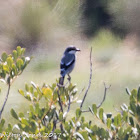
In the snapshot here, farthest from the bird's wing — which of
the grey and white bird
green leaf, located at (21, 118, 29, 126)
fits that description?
green leaf, located at (21, 118, 29, 126)

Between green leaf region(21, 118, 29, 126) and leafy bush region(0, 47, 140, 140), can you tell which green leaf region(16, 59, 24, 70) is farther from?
green leaf region(21, 118, 29, 126)

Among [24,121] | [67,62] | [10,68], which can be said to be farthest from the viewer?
[67,62]

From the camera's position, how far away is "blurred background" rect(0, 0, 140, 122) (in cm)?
464

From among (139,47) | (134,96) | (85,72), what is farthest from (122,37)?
(134,96)

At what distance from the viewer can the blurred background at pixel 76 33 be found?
4637 millimetres

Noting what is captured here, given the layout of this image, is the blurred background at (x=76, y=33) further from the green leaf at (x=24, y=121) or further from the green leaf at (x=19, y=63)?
the green leaf at (x=24, y=121)

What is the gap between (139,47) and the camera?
5.18 meters

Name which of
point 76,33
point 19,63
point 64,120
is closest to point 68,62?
point 19,63

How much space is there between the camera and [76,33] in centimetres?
541

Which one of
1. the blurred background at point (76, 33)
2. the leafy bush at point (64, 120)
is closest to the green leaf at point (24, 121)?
the leafy bush at point (64, 120)

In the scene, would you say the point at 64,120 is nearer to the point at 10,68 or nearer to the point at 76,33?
the point at 10,68

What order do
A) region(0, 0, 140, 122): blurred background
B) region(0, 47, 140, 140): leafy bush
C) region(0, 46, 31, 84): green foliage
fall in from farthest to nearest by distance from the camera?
region(0, 0, 140, 122): blurred background < region(0, 46, 31, 84): green foliage < region(0, 47, 140, 140): leafy bush

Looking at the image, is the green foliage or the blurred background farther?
the blurred background

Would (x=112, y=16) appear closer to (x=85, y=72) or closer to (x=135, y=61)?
(x=135, y=61)
